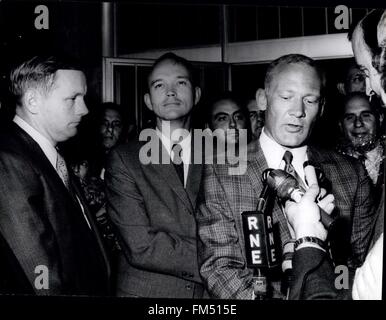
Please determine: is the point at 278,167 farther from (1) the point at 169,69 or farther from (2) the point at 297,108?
(1) the point at 169,69

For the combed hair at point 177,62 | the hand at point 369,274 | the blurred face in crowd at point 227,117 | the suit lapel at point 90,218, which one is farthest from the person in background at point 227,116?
the hand at point 369,274

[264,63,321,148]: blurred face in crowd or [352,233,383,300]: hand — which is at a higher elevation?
[264,63,321,148]: blurred face in crowd

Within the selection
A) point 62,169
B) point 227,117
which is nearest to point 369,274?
point 227,117

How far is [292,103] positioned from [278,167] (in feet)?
0.60

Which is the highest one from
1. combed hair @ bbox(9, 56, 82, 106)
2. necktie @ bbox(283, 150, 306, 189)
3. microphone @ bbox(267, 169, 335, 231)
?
combed hair @ bbox(9, 56, 82, 106)

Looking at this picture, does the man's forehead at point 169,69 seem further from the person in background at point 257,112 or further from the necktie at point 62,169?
the necktie at point 62,169

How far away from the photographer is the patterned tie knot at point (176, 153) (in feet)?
5.17

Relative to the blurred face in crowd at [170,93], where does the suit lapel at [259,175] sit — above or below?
below

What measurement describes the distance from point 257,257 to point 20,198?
0.62m

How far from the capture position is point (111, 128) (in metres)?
1.63

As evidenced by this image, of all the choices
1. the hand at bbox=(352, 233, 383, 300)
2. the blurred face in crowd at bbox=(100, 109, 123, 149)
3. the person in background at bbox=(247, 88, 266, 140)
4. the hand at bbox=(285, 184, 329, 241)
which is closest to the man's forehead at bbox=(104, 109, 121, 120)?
the blurred face in crowd at bbox=(100, 109, 123, 149)

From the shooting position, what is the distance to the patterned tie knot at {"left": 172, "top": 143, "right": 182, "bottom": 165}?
1.58 metres

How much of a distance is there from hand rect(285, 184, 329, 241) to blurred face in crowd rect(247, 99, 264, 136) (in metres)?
0.39

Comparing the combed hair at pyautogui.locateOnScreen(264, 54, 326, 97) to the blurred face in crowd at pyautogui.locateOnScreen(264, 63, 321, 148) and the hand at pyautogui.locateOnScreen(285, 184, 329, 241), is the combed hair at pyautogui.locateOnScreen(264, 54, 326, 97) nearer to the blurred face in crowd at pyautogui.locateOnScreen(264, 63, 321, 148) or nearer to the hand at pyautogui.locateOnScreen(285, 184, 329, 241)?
the blurred face in crowd at pyautogui.locateOnScreen(264, 63, 321, 148)
